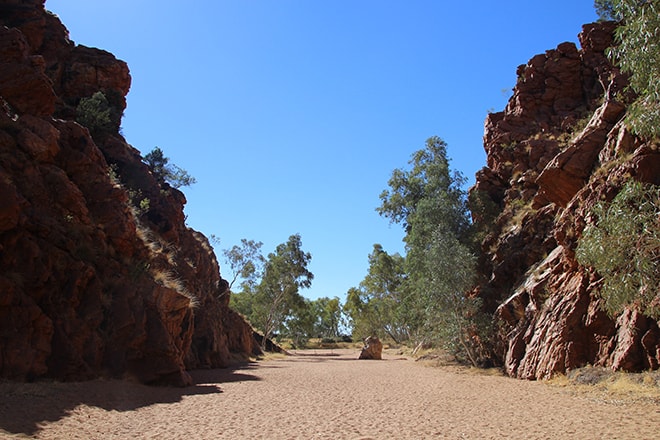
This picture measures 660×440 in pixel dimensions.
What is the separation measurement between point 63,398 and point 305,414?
5970 mm

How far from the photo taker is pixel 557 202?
22.3m

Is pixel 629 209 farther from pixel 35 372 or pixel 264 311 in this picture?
pixel 264 311

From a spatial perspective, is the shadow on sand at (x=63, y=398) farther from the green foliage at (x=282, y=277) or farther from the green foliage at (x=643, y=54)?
the green foliage at (x=282, y=277)

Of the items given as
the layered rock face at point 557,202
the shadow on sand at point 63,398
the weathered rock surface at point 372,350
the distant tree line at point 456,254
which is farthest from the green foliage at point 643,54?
the weathered rock surface at point 372,350

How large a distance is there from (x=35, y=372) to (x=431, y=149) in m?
37.0

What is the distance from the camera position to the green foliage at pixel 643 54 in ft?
31.2

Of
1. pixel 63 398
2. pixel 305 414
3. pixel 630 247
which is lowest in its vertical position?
pixel 305 414

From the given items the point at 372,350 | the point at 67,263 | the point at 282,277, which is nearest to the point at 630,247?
the point at 67,263

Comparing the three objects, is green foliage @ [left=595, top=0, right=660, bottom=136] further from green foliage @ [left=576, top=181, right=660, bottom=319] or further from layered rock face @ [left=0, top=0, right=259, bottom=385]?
layered rock face @ [left=0, top=0, right=259, bottom=385]

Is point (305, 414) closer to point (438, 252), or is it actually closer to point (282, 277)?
point (438, 252)

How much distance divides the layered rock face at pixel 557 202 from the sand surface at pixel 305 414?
120 inches

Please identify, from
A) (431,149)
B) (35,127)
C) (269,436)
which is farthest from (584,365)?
(431,149)

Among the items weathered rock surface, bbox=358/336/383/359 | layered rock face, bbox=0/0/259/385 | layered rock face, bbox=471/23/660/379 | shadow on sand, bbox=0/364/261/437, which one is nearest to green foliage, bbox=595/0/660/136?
layered rock face, bbox=471/23/660/379

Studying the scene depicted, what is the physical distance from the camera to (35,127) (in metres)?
15.0
